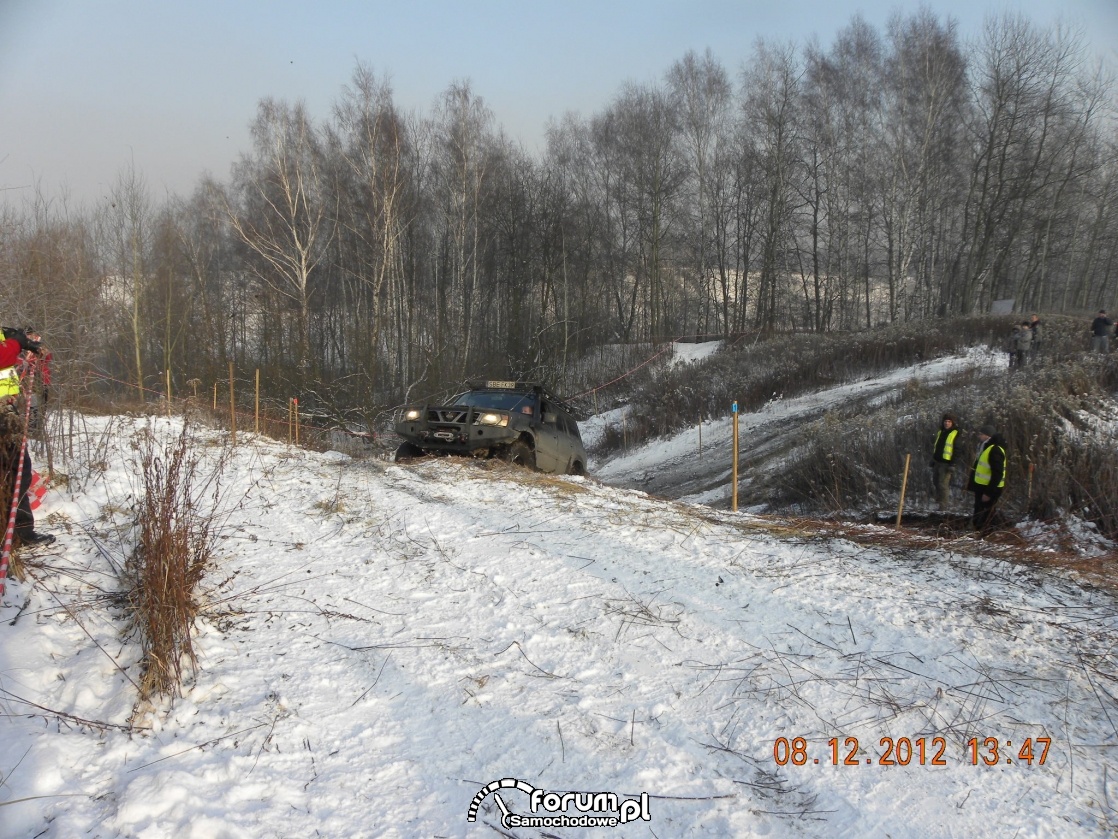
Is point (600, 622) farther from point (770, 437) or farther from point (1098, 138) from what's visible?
point (1098, 138)

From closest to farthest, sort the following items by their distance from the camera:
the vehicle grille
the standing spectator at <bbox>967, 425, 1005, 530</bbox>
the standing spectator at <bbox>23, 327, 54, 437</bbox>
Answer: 1. the standing spectator at <bbox>23, 327, 54, 437</bbox>
2. the standing spectator at <bbox>967, 425, 1005, 530</bbox>
3. the vehicle grille

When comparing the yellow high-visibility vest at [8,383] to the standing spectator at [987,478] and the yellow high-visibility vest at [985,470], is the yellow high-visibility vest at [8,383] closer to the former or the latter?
the standing spectator at [987,478]

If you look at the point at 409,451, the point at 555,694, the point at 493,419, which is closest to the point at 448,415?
the point at 493,419

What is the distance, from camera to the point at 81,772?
2750mm

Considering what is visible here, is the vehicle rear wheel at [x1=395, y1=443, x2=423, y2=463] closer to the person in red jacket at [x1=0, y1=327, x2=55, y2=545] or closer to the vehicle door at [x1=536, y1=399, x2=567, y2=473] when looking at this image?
the vehicle door at [x1=536, y1=399, x2=567, y2=473]

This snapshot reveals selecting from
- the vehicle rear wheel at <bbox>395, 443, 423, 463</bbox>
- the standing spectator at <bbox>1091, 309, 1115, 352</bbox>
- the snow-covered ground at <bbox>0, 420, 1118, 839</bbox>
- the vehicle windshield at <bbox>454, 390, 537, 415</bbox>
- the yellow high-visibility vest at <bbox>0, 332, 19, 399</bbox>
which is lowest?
the snow-covered ground at <bbox>0, 420, 1118, 839</bbox>

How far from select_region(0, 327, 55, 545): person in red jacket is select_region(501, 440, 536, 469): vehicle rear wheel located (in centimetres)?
A: 552

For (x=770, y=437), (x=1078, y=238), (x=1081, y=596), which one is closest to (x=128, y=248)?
(x=770, y=437)

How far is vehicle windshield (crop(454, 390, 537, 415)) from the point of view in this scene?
10.1 metres

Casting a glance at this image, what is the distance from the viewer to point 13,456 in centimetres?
418

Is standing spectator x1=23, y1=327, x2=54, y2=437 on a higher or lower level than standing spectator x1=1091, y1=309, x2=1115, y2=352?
lower

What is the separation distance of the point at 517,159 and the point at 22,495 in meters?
33.0
